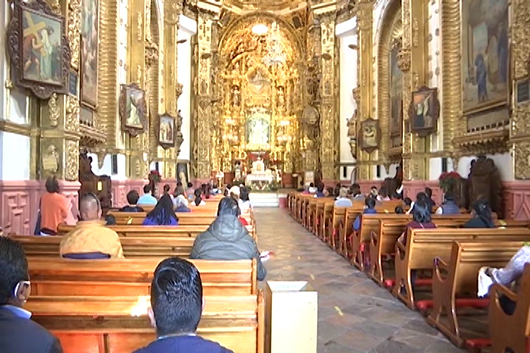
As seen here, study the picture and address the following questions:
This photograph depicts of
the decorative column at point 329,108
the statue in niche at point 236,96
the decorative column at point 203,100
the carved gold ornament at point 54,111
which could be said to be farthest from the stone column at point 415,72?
the statue in niche at point 236,96

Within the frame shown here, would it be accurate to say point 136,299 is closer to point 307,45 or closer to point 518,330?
point 518,330

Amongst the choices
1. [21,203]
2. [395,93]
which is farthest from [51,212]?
[395,93]

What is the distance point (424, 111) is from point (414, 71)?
151 cm

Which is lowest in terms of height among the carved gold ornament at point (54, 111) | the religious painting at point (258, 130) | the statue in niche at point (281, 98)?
the carved gold ornament at point (54, 111)

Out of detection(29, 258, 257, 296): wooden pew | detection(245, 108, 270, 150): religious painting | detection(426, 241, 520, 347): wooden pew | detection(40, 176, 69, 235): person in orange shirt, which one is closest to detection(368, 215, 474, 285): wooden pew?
detection(426, 241, 520, 347): wooden pew

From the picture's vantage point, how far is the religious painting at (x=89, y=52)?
9859 millimetres

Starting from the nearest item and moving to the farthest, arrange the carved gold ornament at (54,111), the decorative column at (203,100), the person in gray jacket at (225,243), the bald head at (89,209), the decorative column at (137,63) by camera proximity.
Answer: the person in gray jacket at (225,243)
the bald head at (89,209)
the carved gold ornament at (54,111)
the decorative column at (137,63)
the decorative column at (203,100)

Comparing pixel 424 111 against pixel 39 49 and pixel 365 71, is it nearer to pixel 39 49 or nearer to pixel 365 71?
pixel 365 71

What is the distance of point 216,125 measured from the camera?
28281 mm

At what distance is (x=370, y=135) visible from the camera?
744 inches

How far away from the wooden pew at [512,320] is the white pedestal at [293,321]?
151cm

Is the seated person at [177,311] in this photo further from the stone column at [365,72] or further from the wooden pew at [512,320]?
the stone column at [365,72]

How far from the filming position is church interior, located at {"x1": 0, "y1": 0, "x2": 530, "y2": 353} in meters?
4.29

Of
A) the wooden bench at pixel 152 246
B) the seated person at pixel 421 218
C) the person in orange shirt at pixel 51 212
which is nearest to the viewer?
the wooden bench at pixel 152 246
